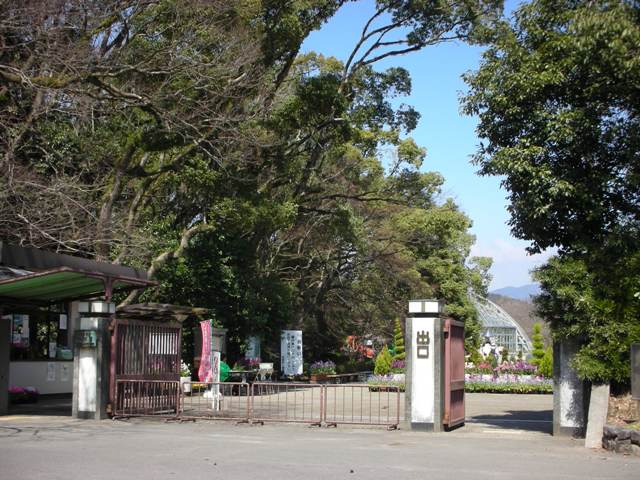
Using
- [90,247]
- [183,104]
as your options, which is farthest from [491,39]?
[90,247]

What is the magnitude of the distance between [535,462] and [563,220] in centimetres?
464

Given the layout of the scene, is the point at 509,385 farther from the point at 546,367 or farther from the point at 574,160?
the point at 574,160

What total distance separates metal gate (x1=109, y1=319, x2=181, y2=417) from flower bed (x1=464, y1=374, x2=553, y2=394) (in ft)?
49.4

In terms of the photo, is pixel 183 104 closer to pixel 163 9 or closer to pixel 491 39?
pixel 163 9

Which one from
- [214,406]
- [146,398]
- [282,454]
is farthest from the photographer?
[214,406]

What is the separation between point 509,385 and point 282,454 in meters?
20.3

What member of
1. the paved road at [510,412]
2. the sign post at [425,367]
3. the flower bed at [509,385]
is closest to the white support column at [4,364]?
Answer: the sign post at [425,367]

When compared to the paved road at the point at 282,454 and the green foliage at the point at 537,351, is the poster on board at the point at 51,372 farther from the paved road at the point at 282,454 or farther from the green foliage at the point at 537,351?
the green foliage at the point at 537,351

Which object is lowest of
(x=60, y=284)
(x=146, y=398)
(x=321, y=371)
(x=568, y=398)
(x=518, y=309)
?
(x=321, y=371)

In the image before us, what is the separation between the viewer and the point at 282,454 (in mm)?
11336

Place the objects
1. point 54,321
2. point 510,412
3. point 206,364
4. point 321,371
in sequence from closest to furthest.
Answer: point 206,364 < point 510,412 < point 54,321 < point 321,371

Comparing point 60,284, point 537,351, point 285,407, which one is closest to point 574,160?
point 60,284

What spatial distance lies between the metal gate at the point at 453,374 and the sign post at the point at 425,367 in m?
0.20

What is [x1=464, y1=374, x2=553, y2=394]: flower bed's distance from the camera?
2980 centimetres
